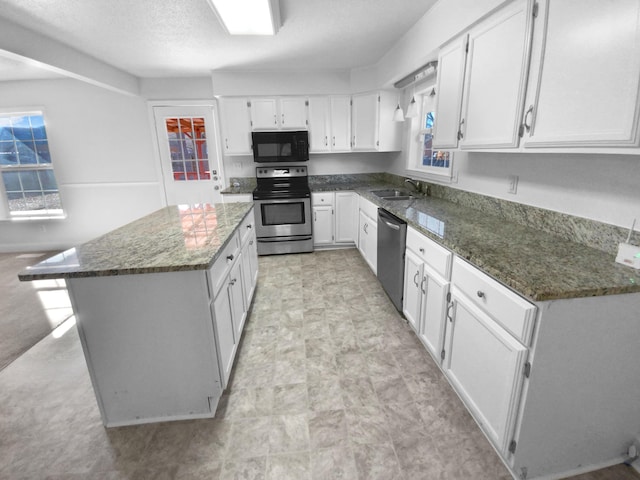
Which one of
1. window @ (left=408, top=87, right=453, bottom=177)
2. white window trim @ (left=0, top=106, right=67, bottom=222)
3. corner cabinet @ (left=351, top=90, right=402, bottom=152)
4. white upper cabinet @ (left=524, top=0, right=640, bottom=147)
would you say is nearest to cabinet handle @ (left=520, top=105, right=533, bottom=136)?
white upper cabinet @ (left=524, top=0, right=640, bottom=147)

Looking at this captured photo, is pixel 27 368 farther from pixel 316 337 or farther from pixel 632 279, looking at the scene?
pixel 632 279

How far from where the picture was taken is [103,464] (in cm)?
143

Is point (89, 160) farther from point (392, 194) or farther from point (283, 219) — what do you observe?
point (392, 194)

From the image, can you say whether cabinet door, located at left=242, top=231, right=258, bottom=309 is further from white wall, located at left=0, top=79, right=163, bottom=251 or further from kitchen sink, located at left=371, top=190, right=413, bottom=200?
white wall, located at left=0, top=79, right=163, bottom=251

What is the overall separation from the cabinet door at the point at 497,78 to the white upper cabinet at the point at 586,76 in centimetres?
9

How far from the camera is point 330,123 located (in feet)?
13.8

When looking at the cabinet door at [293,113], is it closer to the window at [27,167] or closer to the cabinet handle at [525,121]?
the cabinet handle at [525,121]

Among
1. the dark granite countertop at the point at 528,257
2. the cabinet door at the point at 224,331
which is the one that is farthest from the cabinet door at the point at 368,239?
the cabinet door at the point at 224,331

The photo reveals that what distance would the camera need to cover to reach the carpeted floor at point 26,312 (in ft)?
7.75

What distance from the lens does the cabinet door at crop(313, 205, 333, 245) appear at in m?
4.12

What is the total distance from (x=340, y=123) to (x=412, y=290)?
2799 millimetres

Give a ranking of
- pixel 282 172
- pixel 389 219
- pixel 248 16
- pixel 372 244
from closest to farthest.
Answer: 1. pixel 248 16
2. pixel 389 219
3. pixel 372 244
4. pixel 282 172

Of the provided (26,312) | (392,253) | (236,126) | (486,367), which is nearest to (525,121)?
(486,367)

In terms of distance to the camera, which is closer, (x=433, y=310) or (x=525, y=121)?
(x=525, y=121)
